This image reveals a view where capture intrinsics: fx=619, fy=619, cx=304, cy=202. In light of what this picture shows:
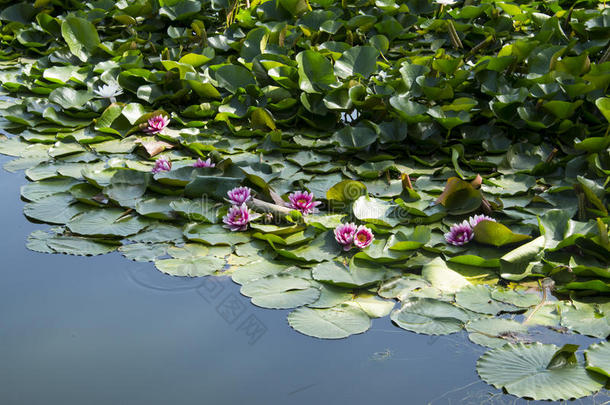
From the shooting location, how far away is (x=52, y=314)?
2.01 meters

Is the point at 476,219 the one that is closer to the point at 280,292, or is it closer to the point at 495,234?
the point at 495,234

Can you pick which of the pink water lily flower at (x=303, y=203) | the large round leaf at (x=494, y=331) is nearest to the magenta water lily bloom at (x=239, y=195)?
the pink water lily flower at (x=303, y=203)

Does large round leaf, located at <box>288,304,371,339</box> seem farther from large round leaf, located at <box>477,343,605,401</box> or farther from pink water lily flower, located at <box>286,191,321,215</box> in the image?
pink water lily flower, located at <box>286,191,321,215</box>

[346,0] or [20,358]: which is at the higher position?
[346,0]

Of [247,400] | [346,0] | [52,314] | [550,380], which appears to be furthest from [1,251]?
[346,0]

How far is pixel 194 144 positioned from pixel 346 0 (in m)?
1.91

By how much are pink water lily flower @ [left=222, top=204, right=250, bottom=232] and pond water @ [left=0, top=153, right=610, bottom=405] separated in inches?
12.5

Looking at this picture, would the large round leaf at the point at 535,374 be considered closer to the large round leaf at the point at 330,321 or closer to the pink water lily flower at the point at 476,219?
the large round leaf at the point at 330,321

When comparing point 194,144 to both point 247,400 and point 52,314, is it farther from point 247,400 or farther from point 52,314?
point 247,400

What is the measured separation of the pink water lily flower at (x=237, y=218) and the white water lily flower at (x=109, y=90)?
1428 millimetres

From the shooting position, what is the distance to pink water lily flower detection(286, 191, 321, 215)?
251cm

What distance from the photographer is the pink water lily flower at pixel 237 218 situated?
2.42 metres

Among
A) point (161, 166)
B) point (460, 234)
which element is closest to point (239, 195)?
point (161, 166)

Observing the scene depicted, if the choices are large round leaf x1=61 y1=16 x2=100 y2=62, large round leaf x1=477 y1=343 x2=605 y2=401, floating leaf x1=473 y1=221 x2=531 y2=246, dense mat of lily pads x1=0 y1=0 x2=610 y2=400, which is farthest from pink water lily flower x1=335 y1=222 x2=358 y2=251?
large round leaf x1=61 y1=16 x2=100 y2=62
